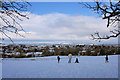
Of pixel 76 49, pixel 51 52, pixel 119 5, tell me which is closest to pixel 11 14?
pixel 119 5

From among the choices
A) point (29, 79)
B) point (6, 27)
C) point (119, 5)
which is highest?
point (119, 5)

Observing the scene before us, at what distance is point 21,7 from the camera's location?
5133 mm

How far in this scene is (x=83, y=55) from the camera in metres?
28.6

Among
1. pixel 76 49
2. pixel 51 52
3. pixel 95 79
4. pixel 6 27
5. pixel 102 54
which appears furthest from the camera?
pixel 102 54

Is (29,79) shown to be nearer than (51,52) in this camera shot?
Yes

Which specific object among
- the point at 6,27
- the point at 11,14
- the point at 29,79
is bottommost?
the point at 29,79

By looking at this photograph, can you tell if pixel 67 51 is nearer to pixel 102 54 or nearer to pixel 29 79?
pixel 102 54

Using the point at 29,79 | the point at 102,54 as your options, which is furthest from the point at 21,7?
the point at 102,54

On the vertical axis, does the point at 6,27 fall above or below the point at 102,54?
above

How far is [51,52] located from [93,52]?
28.3 feet

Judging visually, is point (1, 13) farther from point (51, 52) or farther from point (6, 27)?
point (51, 52)

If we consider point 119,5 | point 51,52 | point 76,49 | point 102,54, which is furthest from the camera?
point 102,54

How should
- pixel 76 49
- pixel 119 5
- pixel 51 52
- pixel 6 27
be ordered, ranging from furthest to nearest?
pixel 51 52 → pixel 76 49 → pixel 119 5 → pixel 6 27

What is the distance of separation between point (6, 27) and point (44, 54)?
883 inches
